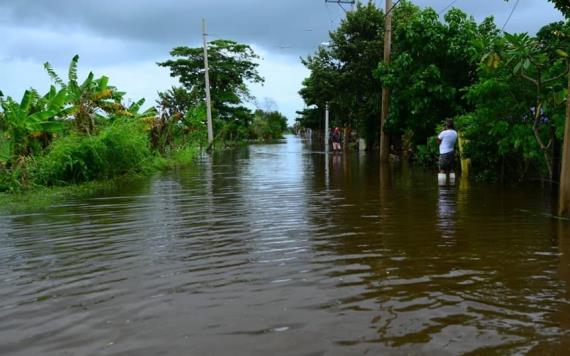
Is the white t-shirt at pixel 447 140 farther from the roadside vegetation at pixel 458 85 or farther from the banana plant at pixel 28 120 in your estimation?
the banana plant at pixel 28 120

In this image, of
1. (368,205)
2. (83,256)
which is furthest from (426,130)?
(83,256)

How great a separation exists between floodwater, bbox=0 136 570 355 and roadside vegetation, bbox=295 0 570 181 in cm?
226

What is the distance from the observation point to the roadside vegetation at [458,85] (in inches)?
417

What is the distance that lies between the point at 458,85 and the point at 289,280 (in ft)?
57.7

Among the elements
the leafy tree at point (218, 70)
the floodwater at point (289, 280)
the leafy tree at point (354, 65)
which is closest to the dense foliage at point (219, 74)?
the leafy tree at point (218, 70)

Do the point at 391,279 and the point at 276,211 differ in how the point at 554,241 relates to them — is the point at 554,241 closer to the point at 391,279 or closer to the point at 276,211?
the point at 391,279

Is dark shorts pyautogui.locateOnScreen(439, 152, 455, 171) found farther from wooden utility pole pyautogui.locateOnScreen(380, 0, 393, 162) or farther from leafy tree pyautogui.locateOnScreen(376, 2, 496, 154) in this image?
wooden utility pole pyautogui.locateOnScreen(380, 0, 393, 162)

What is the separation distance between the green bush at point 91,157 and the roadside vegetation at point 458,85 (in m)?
9.92

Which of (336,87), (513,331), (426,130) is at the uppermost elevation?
(336,87)

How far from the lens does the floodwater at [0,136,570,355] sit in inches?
163

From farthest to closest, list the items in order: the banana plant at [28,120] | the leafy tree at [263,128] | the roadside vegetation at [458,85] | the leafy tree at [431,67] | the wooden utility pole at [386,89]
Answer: the leafy tree at [263,128], the wooden utility pole at [386,89], the leafy tree at [431,67], the banana plant at [28,120], the roadside vegetation at [458,85]

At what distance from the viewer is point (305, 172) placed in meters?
20.3

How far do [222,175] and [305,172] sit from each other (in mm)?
2989

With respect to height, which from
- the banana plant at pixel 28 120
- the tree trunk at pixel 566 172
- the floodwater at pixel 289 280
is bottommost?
the floodwater at pixel 289 280
